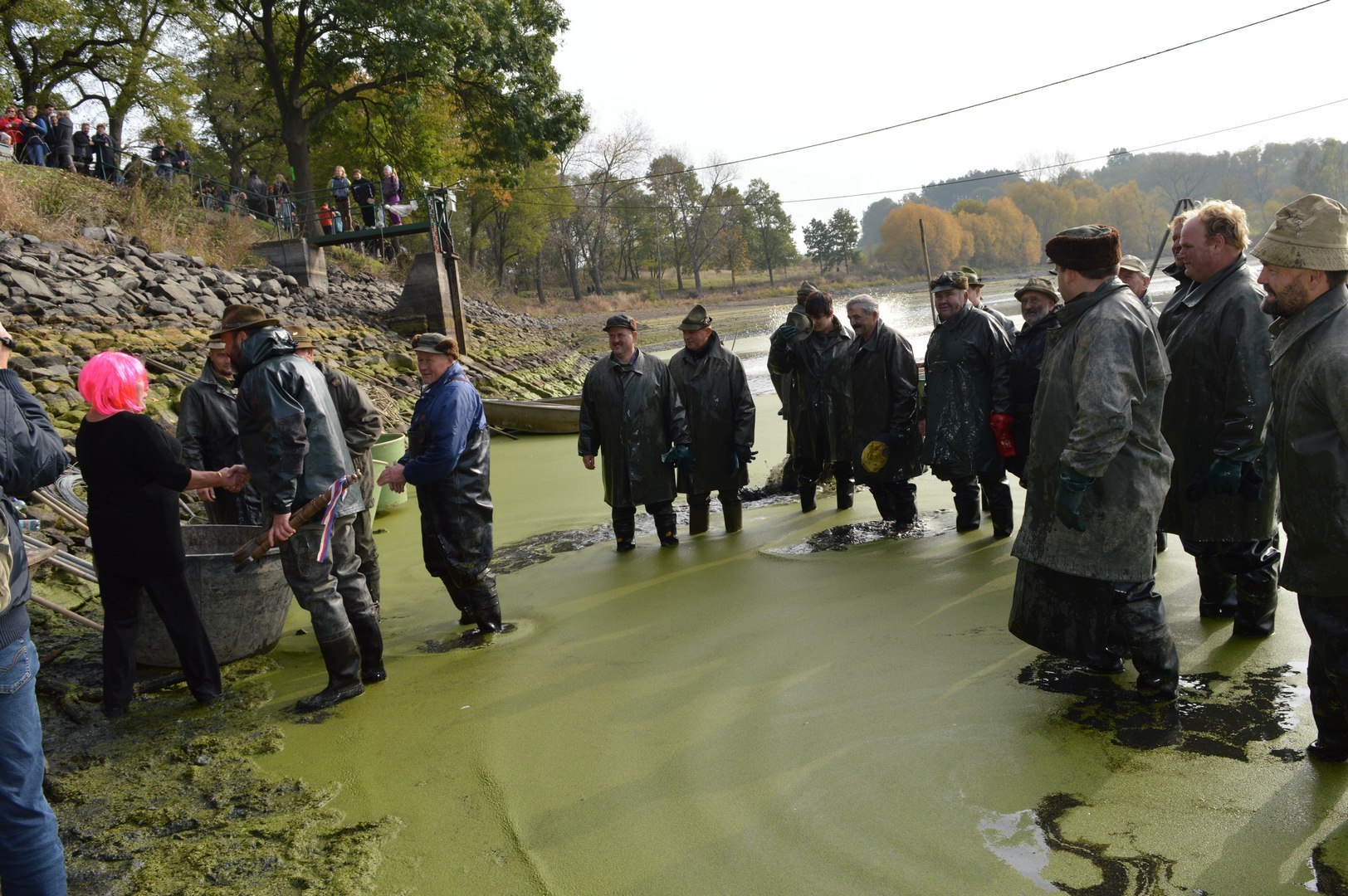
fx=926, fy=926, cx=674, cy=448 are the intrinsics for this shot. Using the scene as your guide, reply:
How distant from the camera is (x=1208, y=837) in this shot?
9.61 ft

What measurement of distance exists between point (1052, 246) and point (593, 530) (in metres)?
5.49

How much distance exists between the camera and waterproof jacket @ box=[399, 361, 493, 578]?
17.3 ft

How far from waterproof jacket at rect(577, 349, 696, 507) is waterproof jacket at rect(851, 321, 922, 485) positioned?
143cm

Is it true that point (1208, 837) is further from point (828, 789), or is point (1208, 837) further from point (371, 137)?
point (371, 137)

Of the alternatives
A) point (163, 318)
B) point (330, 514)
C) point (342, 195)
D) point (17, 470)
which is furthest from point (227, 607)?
point (342, 195)

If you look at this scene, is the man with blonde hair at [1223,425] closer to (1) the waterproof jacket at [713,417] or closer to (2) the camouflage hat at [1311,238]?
(2) the camouflage hat at [1311,238]

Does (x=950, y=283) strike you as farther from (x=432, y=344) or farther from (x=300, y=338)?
(x=300, y=338)

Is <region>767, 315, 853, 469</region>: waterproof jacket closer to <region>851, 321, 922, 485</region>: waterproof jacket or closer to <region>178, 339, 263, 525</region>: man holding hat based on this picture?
<region>851, 321, 922, 485</region>: waterproof jacket

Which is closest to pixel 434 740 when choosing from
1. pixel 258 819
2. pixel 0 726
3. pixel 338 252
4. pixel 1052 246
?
pixel 258 819

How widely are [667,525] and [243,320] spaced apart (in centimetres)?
375

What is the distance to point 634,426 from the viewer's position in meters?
7.32

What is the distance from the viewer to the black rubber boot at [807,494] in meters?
8.25

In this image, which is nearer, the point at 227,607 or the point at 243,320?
the point at 243,320

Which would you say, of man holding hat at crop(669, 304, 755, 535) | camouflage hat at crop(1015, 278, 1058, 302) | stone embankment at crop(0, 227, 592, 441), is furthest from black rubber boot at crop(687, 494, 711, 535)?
stone embankment at crop(0, 227, 592, 441)
